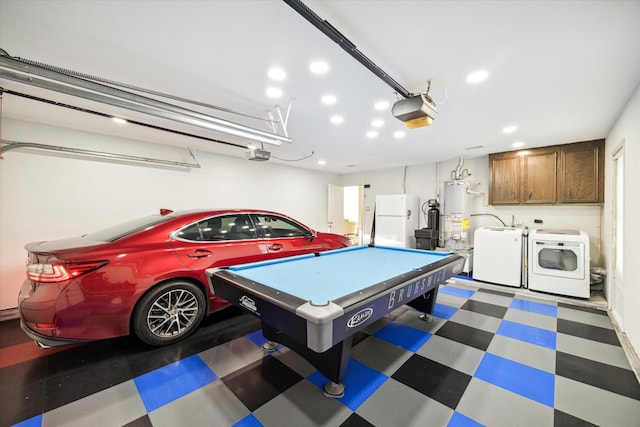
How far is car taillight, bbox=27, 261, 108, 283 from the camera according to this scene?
1780 mm

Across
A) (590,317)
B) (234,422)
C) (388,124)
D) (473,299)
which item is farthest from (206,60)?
(590,317)

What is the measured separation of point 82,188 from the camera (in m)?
3.35

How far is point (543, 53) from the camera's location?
1.70 metres

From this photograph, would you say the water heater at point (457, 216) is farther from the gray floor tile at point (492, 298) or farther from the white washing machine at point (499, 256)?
the gray floor tile at point (492, 298)

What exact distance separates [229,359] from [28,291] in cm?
158

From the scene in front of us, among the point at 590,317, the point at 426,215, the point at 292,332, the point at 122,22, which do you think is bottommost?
the point at 590,317

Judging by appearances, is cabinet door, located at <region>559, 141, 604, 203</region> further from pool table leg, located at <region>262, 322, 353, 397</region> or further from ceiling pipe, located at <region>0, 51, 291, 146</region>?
ceiling pipe, located at <region>0, 51, 291, 146</region>

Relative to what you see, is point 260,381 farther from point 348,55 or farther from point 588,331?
point 588,331

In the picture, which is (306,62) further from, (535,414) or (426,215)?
(426,215)

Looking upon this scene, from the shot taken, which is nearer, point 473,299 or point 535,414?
point 535,414

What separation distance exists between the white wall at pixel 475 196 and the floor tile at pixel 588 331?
76.6 inches

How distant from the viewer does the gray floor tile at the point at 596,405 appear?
1.44 metres

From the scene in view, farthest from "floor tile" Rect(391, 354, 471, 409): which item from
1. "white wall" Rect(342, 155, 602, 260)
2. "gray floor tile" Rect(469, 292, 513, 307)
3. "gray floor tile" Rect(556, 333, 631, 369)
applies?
"white wall" Rect(342, 155, 602, 260)

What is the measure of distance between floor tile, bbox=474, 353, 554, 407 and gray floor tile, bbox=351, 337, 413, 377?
1.81ft
